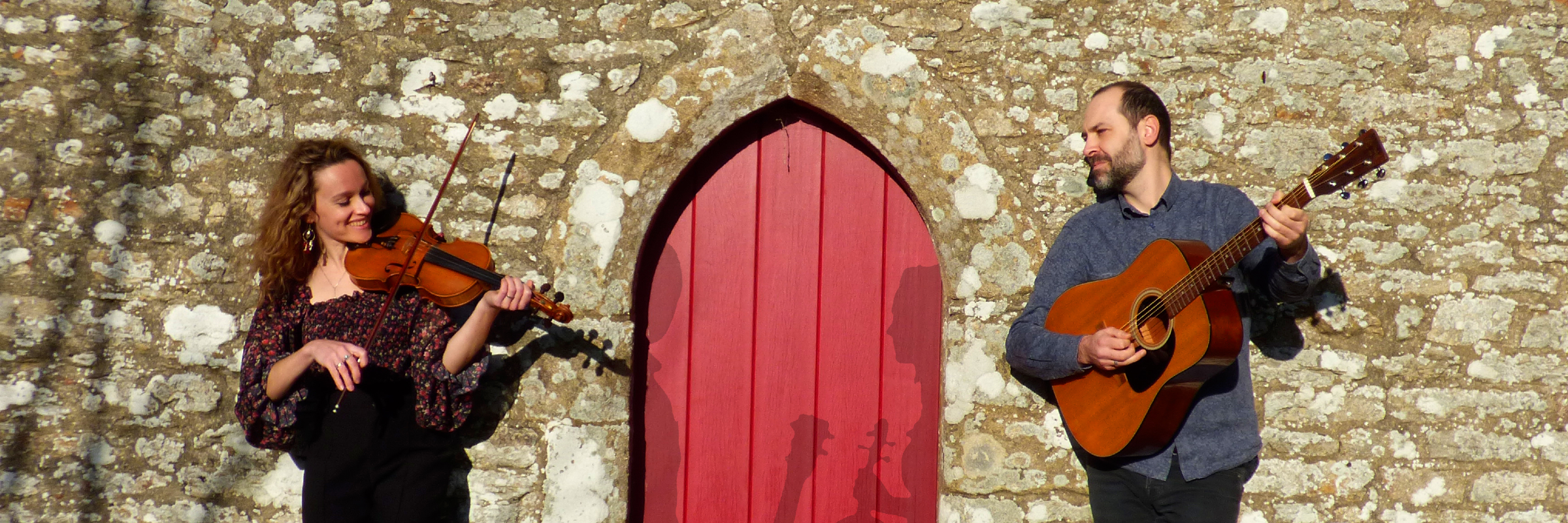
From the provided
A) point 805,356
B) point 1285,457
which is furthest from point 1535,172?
point 805,356

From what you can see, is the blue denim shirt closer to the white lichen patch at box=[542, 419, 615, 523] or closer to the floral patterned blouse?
the white lichen patch at box=[542, 419, 615, 523]

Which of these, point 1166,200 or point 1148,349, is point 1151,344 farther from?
point 1166,200

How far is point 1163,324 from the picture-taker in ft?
7.38

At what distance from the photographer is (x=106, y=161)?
9.49ft

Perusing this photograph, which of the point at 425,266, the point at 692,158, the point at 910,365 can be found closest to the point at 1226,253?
the point at 910,365

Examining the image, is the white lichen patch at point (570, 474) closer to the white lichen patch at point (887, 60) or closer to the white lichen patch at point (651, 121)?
the white lichen patch at point (651, 121)

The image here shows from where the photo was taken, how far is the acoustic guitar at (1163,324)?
6.77 ft

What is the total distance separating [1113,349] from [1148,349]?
79mm

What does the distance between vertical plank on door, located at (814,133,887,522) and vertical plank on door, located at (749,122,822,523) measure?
0.04 m

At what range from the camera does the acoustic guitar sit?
206cm

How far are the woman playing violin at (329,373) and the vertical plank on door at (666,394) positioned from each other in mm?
632

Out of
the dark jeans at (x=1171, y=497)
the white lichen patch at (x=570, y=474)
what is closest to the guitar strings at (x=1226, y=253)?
the dark jeans at (x=1171, y=497)

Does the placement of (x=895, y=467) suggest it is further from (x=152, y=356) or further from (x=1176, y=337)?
(x=152, y=356)

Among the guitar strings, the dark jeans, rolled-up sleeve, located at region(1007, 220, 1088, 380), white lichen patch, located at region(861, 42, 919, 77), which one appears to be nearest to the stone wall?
white lichen patch, located at region(861, 42, 919, 77)
